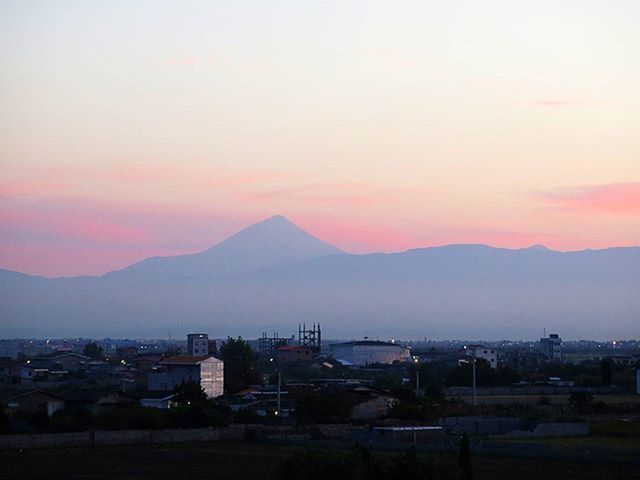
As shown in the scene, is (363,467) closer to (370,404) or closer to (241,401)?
(370,404)

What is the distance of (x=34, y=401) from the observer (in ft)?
153

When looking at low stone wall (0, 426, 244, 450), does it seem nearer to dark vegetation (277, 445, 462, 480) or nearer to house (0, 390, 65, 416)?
house (0, 390, 65, 416)

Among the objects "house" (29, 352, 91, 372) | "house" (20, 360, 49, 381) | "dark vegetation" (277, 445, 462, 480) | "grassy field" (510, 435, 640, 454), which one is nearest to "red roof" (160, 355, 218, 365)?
"house" (20, 360, 49, 381)

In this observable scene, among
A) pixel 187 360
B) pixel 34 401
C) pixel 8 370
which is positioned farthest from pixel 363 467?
pixel 8 370

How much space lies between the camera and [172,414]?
42.5 m

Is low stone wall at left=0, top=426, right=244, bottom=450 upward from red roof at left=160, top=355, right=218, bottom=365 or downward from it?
downward

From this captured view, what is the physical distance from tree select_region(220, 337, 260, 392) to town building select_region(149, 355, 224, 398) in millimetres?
6354

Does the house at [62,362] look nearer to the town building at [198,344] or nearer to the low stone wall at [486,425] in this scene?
the town building at [198,344]

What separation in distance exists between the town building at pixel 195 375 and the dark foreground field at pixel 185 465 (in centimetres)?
2301

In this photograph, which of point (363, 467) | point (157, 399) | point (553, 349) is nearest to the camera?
point (363, 467)

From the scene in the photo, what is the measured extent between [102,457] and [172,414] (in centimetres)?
837

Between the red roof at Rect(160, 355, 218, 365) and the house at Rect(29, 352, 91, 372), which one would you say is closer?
the red roof at Rect(160, 355, 218, 365)

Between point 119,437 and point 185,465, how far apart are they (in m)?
6.78

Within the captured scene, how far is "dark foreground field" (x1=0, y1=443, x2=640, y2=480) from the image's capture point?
96.4 ft
